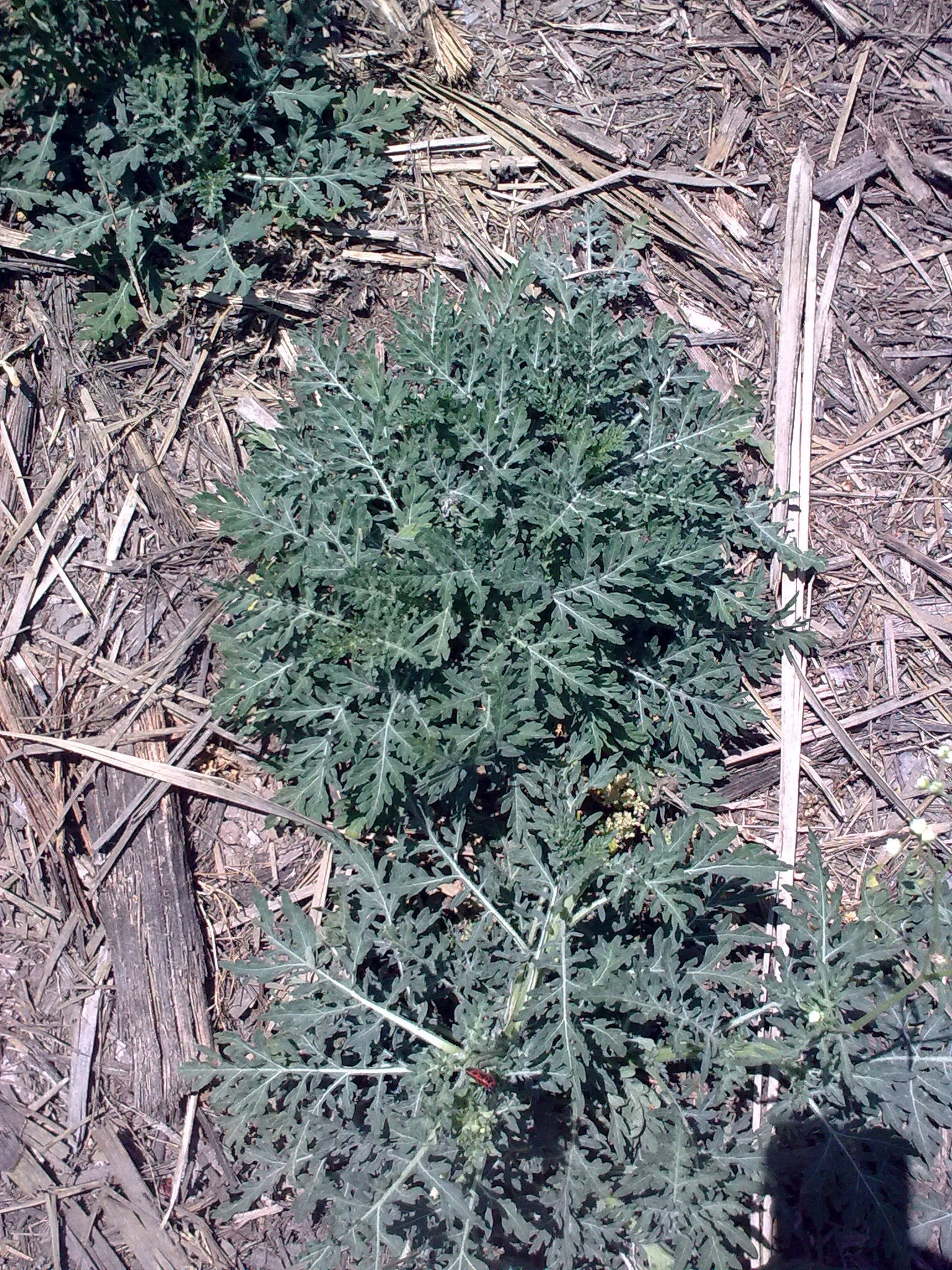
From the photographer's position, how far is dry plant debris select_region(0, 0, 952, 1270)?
3.74 m

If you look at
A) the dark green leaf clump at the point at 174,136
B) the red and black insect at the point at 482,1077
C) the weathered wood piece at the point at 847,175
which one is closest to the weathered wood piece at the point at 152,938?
the red and black insect at the point at 482,1077

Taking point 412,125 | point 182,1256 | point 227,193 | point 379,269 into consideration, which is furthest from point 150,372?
point 182,1256

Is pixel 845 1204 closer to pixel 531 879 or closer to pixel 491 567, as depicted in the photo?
pixel 531 879

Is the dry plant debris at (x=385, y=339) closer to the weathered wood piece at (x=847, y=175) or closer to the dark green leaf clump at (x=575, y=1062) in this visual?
the weathered wood piece at (x=847, y=175)

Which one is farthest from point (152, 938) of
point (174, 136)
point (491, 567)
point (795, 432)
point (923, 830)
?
point (795, 432)

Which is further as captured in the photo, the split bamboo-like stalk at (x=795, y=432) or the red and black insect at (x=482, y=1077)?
the split bamboo-like stalk at (x=795, y=432)

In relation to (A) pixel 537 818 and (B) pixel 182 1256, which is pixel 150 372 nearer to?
(A) pixel 537 818

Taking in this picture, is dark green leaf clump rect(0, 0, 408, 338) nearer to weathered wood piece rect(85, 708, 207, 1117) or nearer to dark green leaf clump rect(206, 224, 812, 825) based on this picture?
dark green leaf clump rect(206, 224, 812, 825)

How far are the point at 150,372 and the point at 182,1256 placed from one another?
3.63 m

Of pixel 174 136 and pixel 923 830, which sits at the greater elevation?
pixel 174 136

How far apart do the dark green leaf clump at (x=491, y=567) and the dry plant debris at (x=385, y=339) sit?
472 mm

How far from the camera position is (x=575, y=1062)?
2977 mm

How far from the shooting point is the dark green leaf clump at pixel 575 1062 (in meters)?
3.07

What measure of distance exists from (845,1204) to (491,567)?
2804 millimetres
